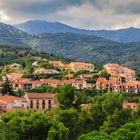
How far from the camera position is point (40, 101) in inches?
2736

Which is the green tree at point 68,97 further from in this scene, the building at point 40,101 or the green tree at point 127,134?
the building at point 40,101

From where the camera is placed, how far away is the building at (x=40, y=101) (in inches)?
2714

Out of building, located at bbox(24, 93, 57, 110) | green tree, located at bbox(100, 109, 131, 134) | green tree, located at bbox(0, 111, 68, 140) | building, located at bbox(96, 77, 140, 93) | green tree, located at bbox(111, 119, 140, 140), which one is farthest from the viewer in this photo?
building, located at bbox(96, 77, 140, 93)

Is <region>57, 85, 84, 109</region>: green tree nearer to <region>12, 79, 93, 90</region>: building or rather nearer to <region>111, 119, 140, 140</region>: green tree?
<region>111, 119, 140, 140</region>: green tree

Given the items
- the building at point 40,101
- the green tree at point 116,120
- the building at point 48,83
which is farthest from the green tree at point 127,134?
the building at point 48,83

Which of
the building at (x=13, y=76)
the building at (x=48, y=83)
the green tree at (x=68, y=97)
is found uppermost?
the building at (x=13, y=76)

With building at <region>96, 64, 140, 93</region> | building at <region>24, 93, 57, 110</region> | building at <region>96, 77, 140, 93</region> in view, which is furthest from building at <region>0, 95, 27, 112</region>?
building at <region>96, 77, 140, 93</region>

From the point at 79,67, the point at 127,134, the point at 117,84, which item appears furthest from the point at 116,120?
the point at 79,67

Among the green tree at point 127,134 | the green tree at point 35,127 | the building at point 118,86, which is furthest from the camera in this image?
the building at point 118,86

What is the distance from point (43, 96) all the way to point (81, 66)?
161 ft

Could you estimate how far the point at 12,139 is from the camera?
32.2 metres

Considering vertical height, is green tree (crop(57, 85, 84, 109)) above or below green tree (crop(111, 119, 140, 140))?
above

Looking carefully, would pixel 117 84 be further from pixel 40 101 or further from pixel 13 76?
pixel 40 101

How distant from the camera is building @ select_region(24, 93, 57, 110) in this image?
6894 cm
